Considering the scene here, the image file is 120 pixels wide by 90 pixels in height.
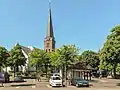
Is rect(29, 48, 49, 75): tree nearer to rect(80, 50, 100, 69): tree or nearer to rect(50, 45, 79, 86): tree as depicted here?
rect(50, 45, 79, 86): tree

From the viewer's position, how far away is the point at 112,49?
4525 cm

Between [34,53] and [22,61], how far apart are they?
5.40 metres

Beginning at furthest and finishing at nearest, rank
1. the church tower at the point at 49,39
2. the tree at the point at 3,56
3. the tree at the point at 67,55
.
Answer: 1. the church tower at the point at 49,39
2. the tree at the point at 3,56
3. the tree at the point at 67,55

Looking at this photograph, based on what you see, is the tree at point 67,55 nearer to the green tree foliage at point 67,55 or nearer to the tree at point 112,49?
the green tree foliage at point 67,55

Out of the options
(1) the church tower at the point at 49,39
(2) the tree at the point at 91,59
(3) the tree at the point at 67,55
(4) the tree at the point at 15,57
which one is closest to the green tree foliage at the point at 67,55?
(3) the tree at the point at 67,55

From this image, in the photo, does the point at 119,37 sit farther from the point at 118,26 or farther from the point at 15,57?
the point at 15,57

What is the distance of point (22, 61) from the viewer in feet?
270

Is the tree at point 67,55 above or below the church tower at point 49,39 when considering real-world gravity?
below

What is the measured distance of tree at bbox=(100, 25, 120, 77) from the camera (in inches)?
1768

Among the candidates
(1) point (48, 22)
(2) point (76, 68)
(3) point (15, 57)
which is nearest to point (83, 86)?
(2) point (76, 68)

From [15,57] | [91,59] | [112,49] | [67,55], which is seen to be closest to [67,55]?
[67,55]

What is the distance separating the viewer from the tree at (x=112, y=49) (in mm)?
44906

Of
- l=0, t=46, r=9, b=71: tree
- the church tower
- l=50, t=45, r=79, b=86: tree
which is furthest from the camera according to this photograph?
the church tower

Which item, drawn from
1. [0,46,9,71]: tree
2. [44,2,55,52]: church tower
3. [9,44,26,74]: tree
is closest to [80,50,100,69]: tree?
[9,44,26,74]: tree
